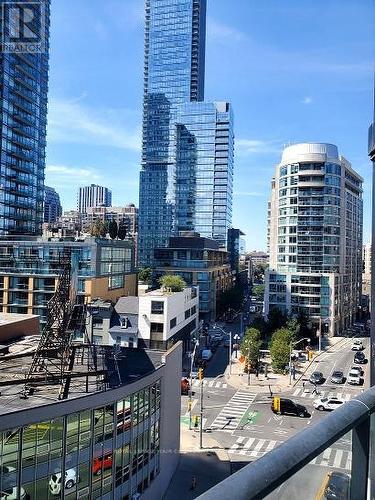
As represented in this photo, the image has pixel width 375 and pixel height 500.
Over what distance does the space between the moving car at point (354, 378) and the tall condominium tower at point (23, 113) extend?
5824 cm

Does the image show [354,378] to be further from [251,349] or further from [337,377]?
[251,349]

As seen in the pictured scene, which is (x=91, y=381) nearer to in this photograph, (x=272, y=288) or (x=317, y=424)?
(x=317, y=424)

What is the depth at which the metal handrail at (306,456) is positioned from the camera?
1430 millimetres

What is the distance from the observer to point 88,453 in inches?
587

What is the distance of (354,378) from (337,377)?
5.13 ft

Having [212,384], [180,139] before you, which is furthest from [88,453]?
[180,139]

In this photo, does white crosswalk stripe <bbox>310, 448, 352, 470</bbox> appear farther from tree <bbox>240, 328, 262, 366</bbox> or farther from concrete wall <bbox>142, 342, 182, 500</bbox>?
tree <bbox>240, 328, 262, 366</bbox>

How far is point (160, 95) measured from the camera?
473ft

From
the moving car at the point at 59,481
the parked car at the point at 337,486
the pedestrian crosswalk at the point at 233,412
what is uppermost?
the parked car at the point at 337,486

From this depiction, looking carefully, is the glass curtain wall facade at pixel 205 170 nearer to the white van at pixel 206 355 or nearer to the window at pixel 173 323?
the white van at pixel 206 355

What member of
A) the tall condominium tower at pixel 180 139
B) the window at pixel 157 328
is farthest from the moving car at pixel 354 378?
the tall condominium tower at pixel 180 139

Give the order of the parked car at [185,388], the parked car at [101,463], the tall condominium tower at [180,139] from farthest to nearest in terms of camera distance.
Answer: the tall condominium tower at [180,139] → the parked car at [185,388] → the parked car at [101,463]

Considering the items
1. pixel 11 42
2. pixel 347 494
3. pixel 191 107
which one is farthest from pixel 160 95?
pixel 347 494

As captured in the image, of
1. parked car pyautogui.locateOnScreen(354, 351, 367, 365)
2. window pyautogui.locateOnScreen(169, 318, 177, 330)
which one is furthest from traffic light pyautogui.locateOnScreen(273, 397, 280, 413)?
parked car pyautogui.locateOnScreen(354, 351, 367, 365)
